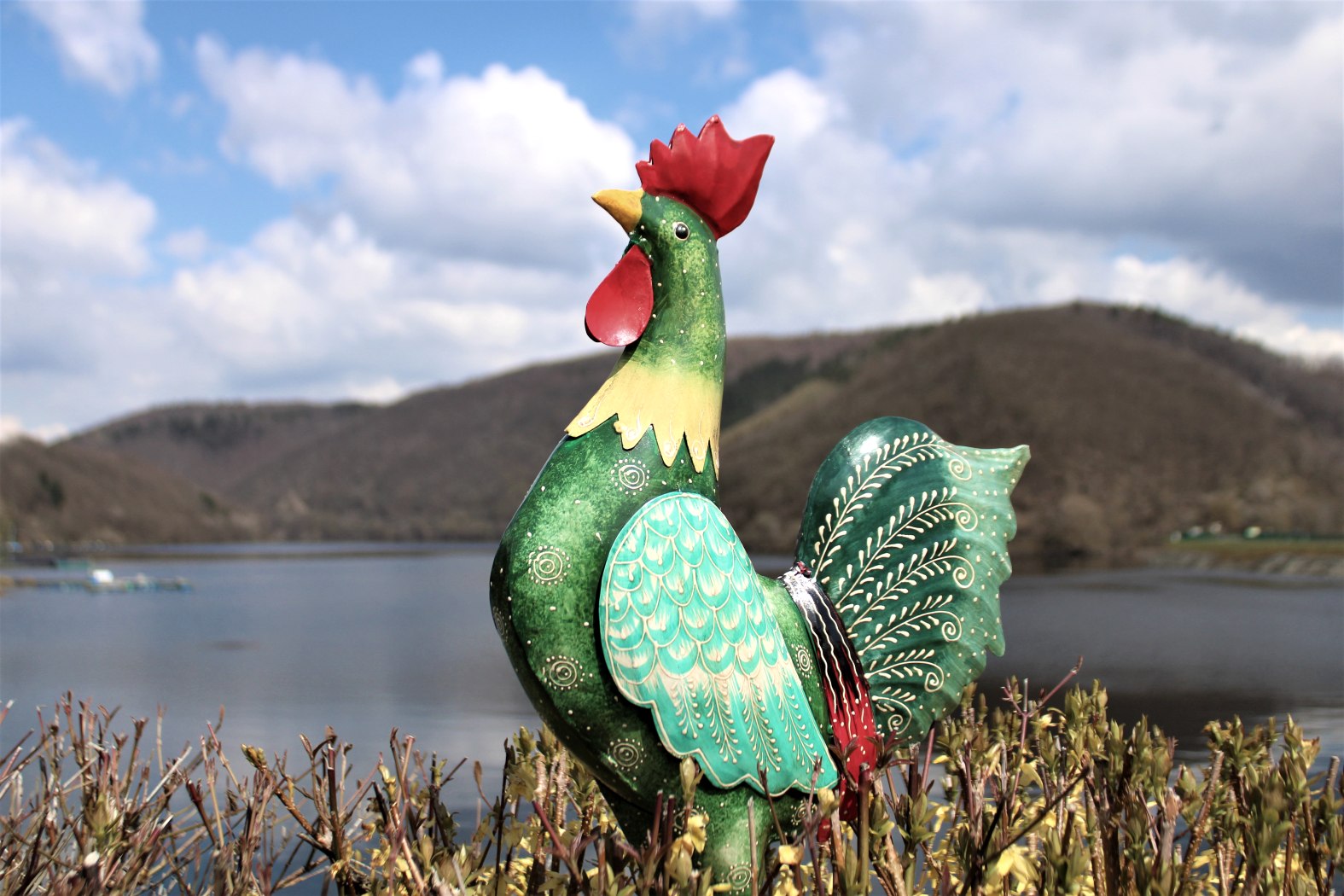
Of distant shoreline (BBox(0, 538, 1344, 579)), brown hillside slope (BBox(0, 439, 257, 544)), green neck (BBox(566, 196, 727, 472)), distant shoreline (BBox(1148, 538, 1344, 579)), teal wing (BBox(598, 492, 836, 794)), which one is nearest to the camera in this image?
teal wing (BBox(598, 492, 836, 794))

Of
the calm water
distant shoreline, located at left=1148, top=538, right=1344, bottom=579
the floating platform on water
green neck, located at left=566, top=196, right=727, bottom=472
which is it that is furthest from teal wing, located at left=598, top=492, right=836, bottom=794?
distant shoreline, located at left=1148, top=538, right=1344, bottom=579

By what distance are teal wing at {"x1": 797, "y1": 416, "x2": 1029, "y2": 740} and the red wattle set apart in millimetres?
788

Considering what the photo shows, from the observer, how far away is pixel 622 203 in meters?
2.70

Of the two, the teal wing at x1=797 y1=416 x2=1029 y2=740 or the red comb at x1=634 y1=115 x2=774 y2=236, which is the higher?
the red comb at x1=634 y1=115 x2=774 y2=236

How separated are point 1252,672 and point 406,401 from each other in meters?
87.0

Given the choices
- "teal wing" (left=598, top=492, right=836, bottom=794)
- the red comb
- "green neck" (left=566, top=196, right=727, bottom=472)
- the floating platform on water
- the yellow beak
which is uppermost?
the red comb

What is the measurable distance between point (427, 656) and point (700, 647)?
36.8ft

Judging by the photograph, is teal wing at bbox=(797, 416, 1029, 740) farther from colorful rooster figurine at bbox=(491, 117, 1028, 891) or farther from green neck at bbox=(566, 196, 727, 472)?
green neck at bbox=(566, 196, 727, 472)

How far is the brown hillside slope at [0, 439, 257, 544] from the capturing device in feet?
168

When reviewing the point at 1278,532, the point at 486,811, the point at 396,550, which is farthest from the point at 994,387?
the point at 486,811

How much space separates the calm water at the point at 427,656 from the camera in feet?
28.3

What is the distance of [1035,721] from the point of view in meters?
3.25

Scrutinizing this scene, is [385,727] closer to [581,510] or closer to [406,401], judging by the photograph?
[581,510]

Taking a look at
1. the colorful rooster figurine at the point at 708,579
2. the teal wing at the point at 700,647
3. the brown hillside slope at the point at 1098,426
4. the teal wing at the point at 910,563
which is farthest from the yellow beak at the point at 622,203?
the brown hillside slope at the point at 1098,426
